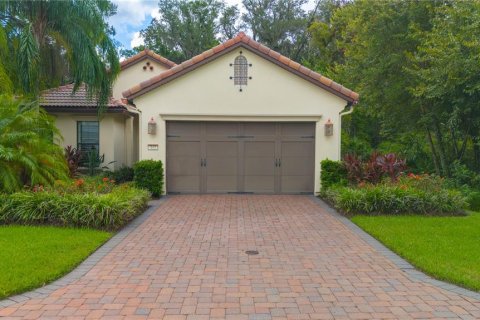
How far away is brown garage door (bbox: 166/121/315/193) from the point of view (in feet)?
42.1

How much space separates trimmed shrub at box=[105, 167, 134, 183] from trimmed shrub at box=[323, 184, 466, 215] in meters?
8.27


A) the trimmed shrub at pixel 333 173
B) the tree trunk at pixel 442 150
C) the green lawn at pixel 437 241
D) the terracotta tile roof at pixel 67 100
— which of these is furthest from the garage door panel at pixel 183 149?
the tree trunk at pixel 442 150

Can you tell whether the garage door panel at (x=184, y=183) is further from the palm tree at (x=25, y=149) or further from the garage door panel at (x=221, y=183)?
the palm tree at (x=25, y=149)

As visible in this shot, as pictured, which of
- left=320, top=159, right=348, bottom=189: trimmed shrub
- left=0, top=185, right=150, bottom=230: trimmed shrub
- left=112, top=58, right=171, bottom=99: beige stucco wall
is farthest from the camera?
left=112, top=58, right=171, bottom=99: beige stucco wall

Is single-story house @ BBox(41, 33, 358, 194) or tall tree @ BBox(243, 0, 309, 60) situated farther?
tall tree @ BBox(243, 0, 309, 60)

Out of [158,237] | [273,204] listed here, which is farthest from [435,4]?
[158,237]

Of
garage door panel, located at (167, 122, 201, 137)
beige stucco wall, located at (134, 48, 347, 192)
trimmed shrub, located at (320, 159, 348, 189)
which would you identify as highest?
beige stucco wall, located at (134, 48, 347, 192)

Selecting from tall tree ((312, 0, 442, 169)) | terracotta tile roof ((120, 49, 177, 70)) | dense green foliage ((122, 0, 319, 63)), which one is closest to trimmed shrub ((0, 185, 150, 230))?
tall tree ((312, 0, 442, 169))

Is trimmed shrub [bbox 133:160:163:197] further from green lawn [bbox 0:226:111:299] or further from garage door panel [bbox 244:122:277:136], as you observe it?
green lawn [bbox 0:226:111:299]

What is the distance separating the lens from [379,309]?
172 inches

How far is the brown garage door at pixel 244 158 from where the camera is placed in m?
12.8

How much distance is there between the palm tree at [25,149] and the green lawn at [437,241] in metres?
7.13

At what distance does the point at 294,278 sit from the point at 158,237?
3.06 metres

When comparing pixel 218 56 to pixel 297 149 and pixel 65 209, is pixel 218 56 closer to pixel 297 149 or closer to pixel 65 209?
pixel 297 149
